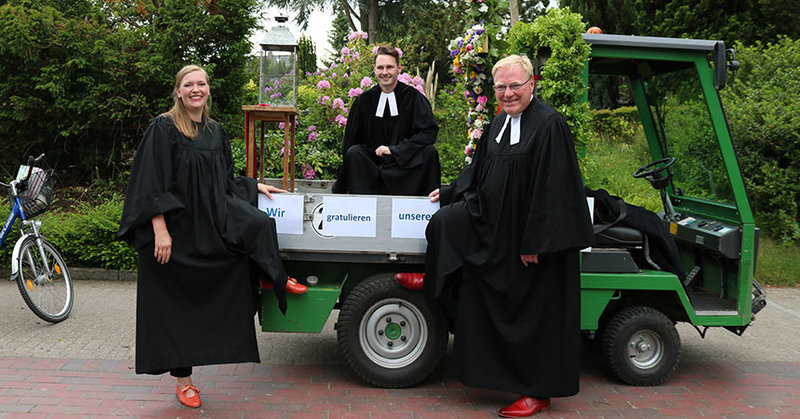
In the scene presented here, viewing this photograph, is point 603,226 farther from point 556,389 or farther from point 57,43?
point 57,43

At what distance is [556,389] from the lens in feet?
13.2

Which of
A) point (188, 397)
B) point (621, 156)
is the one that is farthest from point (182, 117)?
point (621, 156)

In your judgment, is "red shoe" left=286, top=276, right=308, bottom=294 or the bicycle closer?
"red shoe" left=286, top=276, right=308, bottom=294

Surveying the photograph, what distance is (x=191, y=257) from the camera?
394 cm

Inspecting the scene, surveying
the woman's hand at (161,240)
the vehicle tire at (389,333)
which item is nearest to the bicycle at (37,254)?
the woman's hand at (161,240)

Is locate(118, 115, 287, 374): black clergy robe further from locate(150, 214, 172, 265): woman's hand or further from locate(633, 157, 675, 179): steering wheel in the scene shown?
locate(633, 157, 675, 179): steering wheel

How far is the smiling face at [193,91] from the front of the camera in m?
4.04

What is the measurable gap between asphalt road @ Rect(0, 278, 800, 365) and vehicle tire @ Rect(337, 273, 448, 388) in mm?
720

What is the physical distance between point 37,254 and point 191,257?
2.93 metres

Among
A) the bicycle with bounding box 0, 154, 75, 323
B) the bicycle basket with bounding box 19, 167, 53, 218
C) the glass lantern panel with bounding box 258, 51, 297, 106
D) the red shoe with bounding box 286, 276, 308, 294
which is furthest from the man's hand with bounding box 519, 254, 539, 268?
the bicycle basket with bounding box 19, 167, 53, 218

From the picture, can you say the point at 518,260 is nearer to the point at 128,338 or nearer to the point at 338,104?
the point at 128,338

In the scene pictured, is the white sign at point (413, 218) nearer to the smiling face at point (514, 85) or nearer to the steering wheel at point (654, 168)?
the smiling face at point (514, 85)

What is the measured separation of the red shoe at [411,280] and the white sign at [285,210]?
715 mm

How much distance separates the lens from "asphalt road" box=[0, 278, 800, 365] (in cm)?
512
